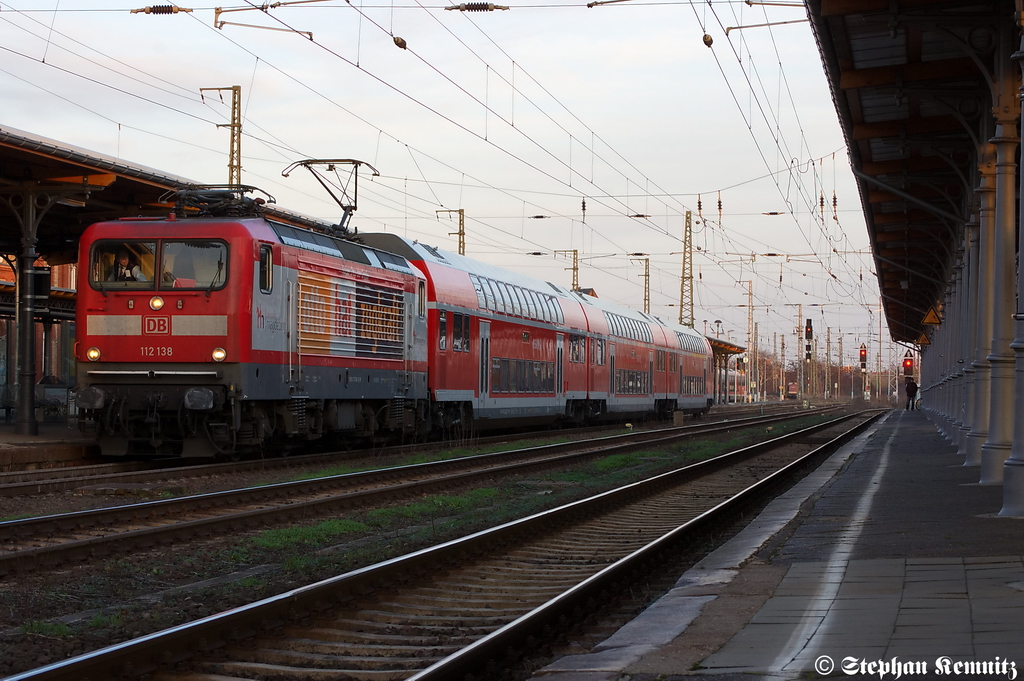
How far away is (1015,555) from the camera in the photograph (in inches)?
335

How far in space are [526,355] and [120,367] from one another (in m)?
13.4

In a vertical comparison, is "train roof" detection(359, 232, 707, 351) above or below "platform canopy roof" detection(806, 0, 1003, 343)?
below

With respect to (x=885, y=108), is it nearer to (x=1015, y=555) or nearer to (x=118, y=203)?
(x=1015, y=555)

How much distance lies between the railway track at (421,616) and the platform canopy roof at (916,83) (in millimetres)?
7154

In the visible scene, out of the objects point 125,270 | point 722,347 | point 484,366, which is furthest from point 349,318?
point 722,347

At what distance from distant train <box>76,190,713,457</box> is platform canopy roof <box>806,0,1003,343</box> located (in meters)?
8.31

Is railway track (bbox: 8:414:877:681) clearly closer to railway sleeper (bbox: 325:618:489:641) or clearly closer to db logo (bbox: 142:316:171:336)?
railway sleeper (bbox: 325:618:489:641)

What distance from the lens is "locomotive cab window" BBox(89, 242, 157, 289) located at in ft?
52.4

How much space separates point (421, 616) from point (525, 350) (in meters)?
20.5

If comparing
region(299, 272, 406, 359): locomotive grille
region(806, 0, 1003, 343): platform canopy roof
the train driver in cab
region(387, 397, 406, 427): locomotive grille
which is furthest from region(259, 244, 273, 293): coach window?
region(806, 0, 1003, 343): platform canopy roof

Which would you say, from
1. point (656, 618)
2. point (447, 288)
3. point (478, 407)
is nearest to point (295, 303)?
point (447, 288)

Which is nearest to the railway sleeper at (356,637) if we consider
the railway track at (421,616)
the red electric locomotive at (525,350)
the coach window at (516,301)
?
the railway track at (421,616)

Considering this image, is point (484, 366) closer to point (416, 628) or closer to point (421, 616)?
point (421, 616)

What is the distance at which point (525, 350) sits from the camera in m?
27.8
